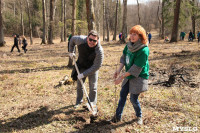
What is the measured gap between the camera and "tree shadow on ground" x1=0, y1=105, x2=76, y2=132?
344cm

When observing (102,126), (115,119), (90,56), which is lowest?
(102,126)

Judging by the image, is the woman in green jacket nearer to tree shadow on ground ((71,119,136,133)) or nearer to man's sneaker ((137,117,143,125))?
man's sneaker ((137,117,143,125))

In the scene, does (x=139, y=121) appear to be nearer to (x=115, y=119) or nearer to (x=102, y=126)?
(x=115, y=119)

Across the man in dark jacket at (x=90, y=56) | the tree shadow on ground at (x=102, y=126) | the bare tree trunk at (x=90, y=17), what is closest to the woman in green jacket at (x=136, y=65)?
the tree shadow on ground at (x=102, y=126)

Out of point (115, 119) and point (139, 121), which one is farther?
point (115, 119)

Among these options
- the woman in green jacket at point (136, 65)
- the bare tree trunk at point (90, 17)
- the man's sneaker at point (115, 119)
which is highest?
the bare tree trunk at point (90, 17)

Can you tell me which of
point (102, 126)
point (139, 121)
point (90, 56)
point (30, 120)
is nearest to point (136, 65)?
point (90, 56)

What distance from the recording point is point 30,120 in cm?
370

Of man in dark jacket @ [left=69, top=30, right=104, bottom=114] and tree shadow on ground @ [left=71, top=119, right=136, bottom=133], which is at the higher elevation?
man in dark jacket @ [left=69, top=30, right=104, bottom=114]

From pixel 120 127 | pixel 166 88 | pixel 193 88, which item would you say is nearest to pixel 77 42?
pixel 120 127

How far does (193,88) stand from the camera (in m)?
5.16

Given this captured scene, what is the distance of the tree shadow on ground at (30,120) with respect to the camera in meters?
3.44

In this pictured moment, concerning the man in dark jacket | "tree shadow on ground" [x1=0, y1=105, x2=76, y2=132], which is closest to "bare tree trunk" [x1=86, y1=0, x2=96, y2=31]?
the man in dark jacket

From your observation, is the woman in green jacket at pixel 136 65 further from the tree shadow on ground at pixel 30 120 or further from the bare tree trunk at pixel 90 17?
the bare tree trunk at pixel 90 17
